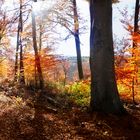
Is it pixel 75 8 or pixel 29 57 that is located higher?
pixel 75 8

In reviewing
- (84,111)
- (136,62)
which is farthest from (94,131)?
(136,62)

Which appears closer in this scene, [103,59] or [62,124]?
[62,124]

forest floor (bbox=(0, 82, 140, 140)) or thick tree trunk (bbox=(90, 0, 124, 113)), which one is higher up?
thick tree trunk (bbox=(90, 0, 124, 113))

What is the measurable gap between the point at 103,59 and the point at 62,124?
2.72 metres

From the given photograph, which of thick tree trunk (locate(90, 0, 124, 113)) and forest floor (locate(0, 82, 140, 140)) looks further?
thick tree trunk (locate(90, 0, 124, 113))

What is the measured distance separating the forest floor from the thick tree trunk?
0.52 metres

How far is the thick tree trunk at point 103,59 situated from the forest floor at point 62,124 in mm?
517

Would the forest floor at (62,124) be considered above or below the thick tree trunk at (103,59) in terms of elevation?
below

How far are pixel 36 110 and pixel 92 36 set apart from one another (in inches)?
126

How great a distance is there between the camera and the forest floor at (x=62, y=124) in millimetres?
8930

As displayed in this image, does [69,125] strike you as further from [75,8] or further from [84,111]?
[75,8]

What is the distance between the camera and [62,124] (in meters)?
10.0

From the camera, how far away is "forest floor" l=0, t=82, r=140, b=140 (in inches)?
352

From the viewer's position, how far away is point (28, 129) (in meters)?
9.29
